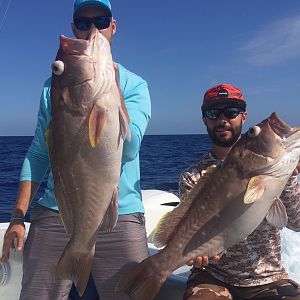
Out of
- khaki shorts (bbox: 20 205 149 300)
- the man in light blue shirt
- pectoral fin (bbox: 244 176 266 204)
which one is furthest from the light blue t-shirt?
pectoral fin (bbox: 244 176 266 204)

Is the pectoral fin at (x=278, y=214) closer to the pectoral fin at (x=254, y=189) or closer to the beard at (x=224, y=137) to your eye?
the pectoral fin at (x=254, y=189)

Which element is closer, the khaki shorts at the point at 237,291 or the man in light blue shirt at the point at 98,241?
the man in light blue shirt at the point at 98,241

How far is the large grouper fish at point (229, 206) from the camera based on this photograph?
2801 millimetres

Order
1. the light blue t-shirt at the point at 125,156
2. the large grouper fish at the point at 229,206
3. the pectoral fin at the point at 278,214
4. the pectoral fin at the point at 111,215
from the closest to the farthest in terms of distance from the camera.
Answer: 1. the pectoral fin at the point at 111,215
2. the large grouper fish at the point at 229,206
3. the pectoral fin at the point at 278,214
4. the light blue t-shirt at the point at 125,156

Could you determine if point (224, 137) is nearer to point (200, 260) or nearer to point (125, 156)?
point (200, 260)

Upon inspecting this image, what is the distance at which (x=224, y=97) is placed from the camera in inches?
149

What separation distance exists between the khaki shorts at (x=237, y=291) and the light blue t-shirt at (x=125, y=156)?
845 mm

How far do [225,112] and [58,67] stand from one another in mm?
1787

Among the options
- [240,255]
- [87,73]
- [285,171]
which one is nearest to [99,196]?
[87,73]

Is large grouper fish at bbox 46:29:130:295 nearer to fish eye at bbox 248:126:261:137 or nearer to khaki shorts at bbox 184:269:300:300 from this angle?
fish eye at bbox 248:126:261:137

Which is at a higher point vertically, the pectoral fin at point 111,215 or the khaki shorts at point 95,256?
the pectoral fin at point 111,215

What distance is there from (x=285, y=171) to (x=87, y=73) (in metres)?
1.42

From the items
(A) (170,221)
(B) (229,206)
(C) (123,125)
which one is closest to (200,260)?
(A) (170,221)

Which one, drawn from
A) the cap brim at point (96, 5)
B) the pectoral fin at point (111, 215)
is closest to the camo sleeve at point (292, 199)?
the pectoral fin at point (111, 215)
